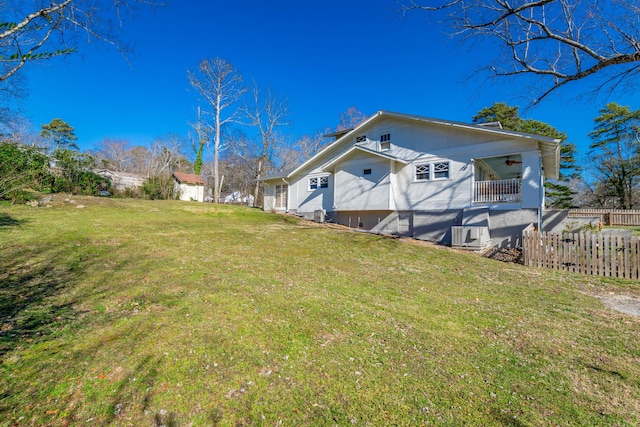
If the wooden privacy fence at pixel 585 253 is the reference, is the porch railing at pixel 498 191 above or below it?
above

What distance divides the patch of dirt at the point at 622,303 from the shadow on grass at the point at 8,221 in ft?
50.9

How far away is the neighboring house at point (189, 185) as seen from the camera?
105 feet

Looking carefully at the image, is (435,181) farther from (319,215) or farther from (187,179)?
(187,179)

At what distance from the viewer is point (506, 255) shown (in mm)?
10930

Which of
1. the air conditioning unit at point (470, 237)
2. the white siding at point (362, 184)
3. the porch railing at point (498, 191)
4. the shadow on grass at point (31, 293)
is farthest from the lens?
the white siding at point (362, 184)

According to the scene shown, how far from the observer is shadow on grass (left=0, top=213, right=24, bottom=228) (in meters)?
8.58

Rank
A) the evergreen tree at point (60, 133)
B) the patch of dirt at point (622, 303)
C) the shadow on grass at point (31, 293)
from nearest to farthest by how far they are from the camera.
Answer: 1. the shadow on grass at point (31, 293)
2. the patch of dirt at point (622, 303)
3. the evergreen tree at point (60, 133)

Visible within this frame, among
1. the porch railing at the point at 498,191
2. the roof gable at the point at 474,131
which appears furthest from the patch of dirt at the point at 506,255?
the roof gable at the point at 474,131

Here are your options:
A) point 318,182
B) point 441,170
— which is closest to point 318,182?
point 318,182

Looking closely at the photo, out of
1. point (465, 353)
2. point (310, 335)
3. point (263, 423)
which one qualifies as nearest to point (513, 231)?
point (465, 353)

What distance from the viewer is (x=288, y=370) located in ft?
9.55

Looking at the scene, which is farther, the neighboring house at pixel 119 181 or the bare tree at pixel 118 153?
the bare tree at pixel 118 153

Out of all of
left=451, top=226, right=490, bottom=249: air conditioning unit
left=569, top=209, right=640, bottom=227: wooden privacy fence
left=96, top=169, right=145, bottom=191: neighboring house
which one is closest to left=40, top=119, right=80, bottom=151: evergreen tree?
left=96, top=169, right=145, bottom=191: neighboring house

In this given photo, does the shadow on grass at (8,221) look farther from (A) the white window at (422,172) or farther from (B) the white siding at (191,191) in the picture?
(B) the white siding at (191,191)
